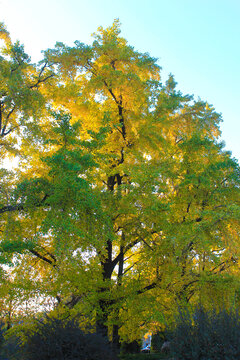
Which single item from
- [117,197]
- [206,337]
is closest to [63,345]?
[206,337]

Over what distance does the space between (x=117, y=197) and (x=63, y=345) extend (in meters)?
6.30

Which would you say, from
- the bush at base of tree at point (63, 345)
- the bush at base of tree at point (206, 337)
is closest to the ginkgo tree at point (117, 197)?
the bush at base of tree at point (63, 345)

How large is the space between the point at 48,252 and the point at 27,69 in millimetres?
8285

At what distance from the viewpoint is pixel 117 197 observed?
1293 cm

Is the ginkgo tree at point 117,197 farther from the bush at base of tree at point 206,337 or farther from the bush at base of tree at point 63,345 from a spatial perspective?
the bush at base of tree at point 206,337

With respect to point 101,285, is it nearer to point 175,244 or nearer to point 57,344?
point 175,244

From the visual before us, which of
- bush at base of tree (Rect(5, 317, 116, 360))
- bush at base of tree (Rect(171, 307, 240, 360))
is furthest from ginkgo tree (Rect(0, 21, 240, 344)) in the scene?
bush at base of tree (Rect(171, 307, 240, 360))

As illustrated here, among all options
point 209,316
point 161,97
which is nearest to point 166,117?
point 161,97

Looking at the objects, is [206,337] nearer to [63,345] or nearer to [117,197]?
[63,345]

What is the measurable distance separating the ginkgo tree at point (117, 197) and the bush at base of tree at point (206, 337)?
10.9ft

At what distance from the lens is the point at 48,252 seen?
1423cm

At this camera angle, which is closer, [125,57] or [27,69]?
[27,69]

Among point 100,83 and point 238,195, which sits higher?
point 100,83

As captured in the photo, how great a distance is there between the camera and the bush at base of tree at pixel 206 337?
24.0ft
